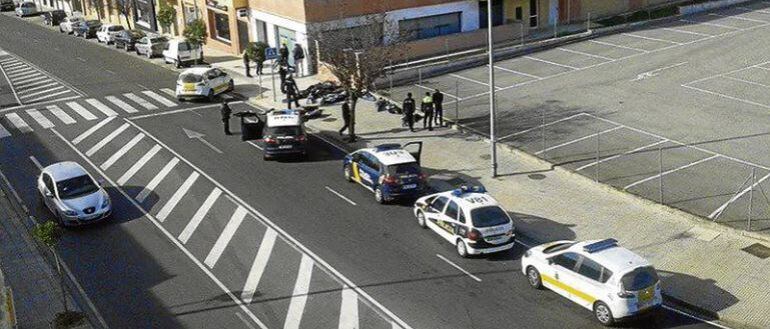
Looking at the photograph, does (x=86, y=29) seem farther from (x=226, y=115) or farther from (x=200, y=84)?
(x=226, y=115)

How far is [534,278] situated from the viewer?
74.2 feet

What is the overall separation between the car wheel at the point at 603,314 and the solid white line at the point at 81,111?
29272 millimetres

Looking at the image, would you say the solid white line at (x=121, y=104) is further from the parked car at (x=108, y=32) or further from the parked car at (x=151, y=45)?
the parked car at (x=108, y=32)

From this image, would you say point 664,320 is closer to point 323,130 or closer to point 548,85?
point 323,130

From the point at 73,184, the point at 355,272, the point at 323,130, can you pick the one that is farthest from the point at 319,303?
the point at 323,130

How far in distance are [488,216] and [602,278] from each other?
4.73 metres

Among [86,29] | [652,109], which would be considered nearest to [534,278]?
[652,109]

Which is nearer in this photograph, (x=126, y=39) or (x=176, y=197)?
(x=176, y=197)

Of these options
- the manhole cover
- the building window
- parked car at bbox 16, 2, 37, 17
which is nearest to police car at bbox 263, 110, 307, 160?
the manhole cover

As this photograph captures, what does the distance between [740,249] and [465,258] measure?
7.49 metres

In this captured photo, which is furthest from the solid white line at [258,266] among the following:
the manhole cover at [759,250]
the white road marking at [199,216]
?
the manhole cover at [759,250]

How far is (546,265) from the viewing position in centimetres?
2209

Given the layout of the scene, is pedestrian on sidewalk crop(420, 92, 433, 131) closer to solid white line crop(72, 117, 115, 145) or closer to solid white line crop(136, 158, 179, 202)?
solid white line crop(136, 158, 179, 202)

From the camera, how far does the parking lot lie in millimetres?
29328
